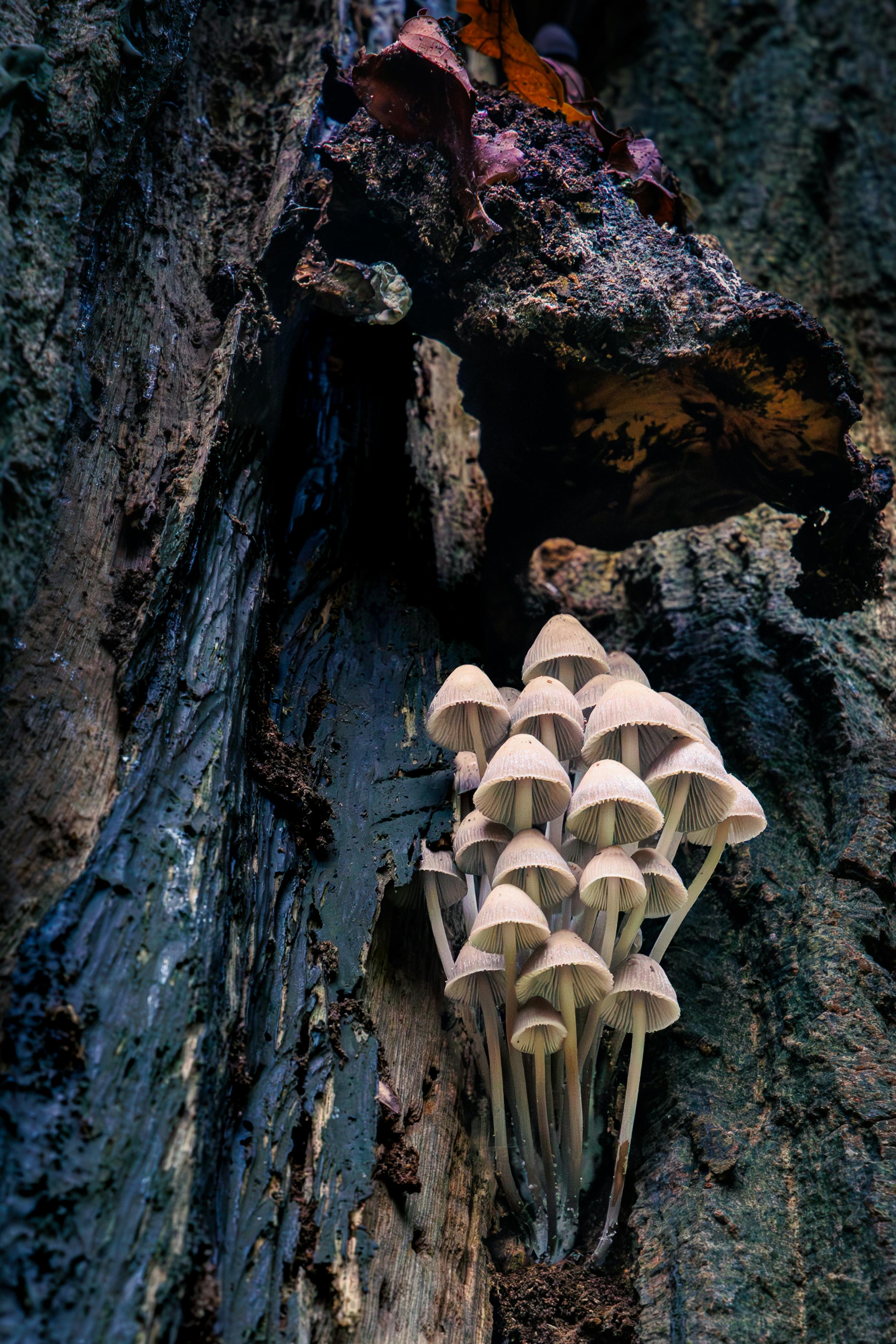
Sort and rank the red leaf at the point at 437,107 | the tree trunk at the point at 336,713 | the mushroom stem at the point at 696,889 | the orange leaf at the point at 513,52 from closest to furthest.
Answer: the tree trunk at the point at 336,713 → the mushroom stem at the point at 696,889 → the red leaf at the point at 437,107 → the orange leaf at the point at 513,52

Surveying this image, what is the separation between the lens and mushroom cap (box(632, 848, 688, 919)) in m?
2.28

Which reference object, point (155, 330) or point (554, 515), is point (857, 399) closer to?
point (554, 515)

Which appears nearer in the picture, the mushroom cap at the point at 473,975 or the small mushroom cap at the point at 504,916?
the small mushroom cap at the point at 504,916

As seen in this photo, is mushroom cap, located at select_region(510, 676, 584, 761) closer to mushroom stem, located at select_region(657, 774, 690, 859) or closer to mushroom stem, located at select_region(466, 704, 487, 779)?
mushroom stem, located at select_region(466, 704, 487, 779)

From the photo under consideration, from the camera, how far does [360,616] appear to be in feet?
9.43

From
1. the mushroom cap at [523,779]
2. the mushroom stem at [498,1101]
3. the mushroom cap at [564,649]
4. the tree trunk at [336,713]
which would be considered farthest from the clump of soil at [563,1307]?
the mushroom cap at [564,649]

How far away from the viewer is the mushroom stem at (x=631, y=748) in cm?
232

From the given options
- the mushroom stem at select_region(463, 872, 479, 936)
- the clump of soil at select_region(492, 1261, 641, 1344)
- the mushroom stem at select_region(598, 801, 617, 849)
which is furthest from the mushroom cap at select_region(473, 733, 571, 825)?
the clump of soil at select_region(492, 1261, 641, 1344)

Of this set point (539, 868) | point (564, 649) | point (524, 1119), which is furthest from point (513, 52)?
point (524, 1119)

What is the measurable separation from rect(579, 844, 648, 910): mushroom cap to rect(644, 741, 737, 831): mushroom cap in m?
0.21

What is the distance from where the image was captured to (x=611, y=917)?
2.20 meters

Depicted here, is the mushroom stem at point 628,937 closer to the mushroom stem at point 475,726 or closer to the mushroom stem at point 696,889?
the mushroom stem at point 696,889

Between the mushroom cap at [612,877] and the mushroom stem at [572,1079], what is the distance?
0.60 ft

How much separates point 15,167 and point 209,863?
1.56m
